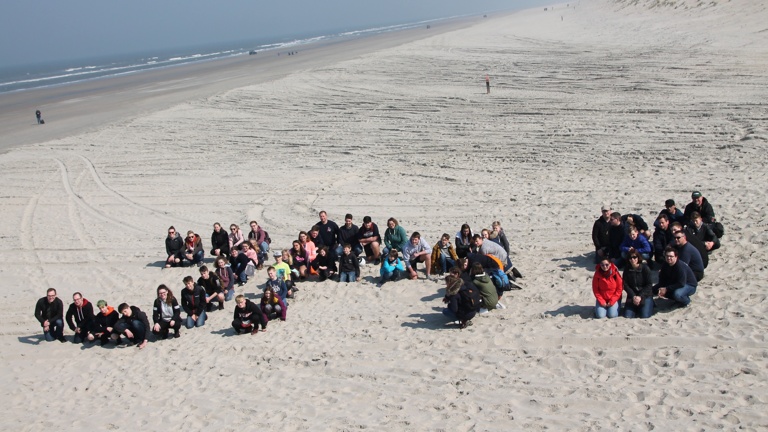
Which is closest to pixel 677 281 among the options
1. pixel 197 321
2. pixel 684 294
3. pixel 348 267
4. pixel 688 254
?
pixel 684 294

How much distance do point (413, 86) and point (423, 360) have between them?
24.2 m

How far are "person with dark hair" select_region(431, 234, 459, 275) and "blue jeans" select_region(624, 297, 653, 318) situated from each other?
134 inches

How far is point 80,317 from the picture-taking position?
10727mm

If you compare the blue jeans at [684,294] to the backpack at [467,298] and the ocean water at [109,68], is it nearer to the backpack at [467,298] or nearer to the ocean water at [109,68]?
the backpack at [467,298]

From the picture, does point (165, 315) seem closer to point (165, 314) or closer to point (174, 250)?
point (165, 314)

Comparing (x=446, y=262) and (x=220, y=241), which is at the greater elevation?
(x=220, y=241)

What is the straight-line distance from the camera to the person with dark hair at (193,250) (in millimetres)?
13633

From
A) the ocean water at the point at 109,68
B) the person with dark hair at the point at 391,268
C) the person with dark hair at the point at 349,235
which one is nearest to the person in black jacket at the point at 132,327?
the person with dark hair at the point at 391,268

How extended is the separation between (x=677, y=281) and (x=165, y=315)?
23.3ft

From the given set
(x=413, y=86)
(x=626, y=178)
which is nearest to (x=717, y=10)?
(x=413, y=86)

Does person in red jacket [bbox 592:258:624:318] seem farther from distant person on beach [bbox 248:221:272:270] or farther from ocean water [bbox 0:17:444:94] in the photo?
ocean water [bbox 0:17:444:94]

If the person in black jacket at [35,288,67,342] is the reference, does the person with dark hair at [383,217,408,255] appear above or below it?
above

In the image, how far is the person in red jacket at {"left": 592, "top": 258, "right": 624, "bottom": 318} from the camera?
9.05 meters

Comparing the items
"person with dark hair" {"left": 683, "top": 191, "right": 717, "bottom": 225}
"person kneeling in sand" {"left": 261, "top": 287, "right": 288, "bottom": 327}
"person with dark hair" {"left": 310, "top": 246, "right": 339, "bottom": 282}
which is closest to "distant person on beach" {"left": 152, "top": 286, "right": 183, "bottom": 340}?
"person kneeling in sand" {"left": 261, "top": 287, "right": 288, "bottom": 327}
